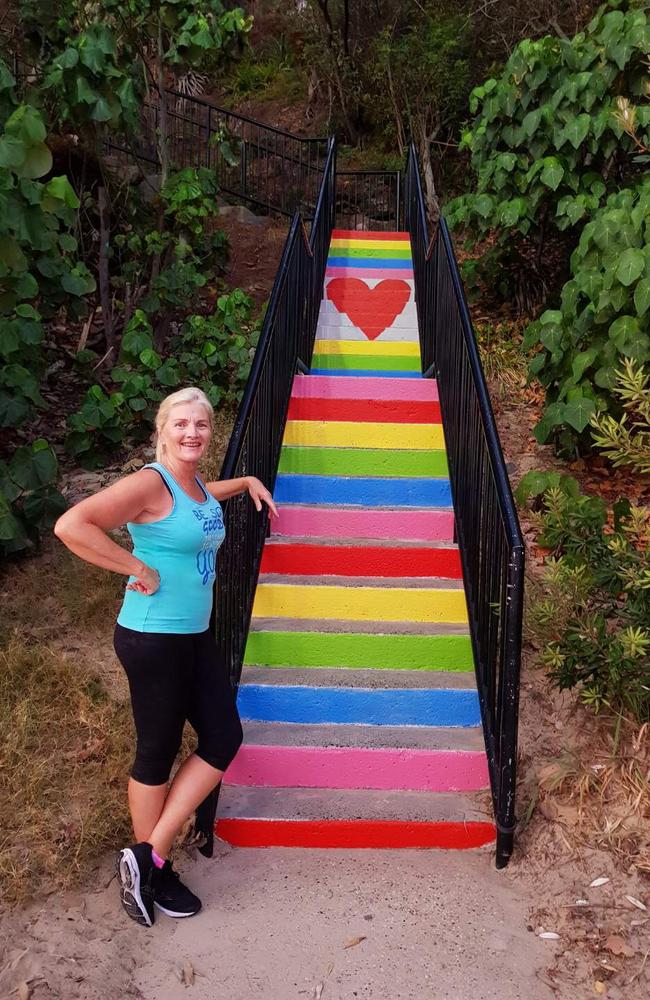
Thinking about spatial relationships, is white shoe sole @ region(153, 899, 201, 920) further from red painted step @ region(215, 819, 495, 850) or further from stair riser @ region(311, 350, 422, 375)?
stair riser @ region(311, 350, 422, 375)

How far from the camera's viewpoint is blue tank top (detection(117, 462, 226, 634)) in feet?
8.95

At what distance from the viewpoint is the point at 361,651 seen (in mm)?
4082

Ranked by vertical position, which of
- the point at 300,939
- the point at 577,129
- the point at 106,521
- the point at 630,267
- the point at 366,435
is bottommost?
the point at 300,939

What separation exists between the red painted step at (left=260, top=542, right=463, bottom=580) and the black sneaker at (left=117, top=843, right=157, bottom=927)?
184 cm

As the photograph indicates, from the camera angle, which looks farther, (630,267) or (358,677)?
(630,267)

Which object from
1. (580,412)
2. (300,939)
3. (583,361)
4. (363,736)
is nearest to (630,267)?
(583,361)

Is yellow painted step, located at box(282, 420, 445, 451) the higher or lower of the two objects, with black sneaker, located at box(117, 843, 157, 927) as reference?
higher

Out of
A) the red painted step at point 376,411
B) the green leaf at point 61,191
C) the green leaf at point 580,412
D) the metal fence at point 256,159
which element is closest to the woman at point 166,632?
the green leaf at point 61,191

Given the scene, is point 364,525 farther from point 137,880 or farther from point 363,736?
point 137,880

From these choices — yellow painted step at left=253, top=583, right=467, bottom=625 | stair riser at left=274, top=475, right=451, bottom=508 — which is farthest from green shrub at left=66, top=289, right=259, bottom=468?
yellow painted step at left=253, top=583, right=467, bottom=625

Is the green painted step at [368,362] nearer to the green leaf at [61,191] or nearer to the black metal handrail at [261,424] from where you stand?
the black metal handrail at [261,424]

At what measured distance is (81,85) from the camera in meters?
5.90

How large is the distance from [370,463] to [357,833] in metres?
2.30

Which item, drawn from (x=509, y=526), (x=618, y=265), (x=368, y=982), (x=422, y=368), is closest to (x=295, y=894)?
(x=368, y=982)
